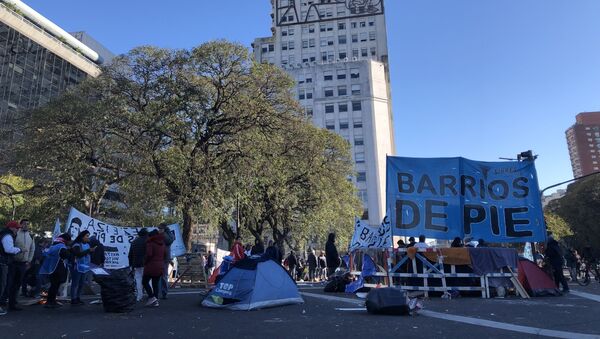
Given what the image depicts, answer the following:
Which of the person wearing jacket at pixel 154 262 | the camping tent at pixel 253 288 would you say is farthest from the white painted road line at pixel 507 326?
the person wearing jacket at pixel 154 262

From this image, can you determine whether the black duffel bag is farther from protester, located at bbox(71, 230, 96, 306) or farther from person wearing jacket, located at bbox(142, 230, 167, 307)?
protester, located at bbox(71, 230, 96, 306)

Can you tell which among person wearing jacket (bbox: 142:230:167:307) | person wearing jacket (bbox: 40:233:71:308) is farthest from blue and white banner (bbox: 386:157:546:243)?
person wearing jacket (bbox: 40:233:71:308)

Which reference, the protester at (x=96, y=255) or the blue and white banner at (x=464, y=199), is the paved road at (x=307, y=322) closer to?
the protester at (x=96, y=255)

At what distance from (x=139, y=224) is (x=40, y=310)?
77.5 feet

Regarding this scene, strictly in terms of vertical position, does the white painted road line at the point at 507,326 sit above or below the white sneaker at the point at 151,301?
below

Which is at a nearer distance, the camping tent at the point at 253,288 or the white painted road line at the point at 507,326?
the white painted road line at the point at 507,326

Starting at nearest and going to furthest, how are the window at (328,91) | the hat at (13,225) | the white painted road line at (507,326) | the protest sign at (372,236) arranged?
the white painted road line at (507,326), the hat at (13,225), the protest sign at (372,236), the window at (328,91)

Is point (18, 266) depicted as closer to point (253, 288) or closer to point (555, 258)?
point (253, 288)

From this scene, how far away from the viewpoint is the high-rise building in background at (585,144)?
414 feet

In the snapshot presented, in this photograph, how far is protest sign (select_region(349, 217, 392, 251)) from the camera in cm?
Result: 1320

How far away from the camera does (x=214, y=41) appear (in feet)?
70.0

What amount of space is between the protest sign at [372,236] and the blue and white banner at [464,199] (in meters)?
0.98

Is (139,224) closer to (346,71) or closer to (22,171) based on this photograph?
(22,171)

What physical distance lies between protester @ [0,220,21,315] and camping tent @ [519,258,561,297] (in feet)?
39.5
